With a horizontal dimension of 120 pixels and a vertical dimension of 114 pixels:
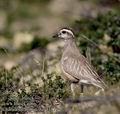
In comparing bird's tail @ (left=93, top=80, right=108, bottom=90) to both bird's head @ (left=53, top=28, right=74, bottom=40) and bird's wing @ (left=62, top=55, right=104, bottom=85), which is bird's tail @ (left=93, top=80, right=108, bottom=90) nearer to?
bird's wing @ (left=62, top=55, right=104, bottom=85)

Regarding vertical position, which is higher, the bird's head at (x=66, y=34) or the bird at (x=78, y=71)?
the bird's head at (x=66, y=34)

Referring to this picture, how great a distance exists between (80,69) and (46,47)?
19.7 feet

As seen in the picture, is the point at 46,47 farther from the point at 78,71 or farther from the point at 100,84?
the point at 100,84

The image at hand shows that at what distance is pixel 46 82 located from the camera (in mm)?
11469

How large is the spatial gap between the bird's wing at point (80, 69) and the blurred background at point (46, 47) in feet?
0.77

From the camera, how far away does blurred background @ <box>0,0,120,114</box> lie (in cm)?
1121

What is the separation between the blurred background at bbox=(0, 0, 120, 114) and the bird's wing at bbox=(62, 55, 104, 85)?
0.23 metres

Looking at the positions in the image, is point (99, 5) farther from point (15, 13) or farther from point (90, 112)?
point (90, 112)

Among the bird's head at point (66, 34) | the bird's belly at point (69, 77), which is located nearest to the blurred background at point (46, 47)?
the bird's belly at point (69, 77)

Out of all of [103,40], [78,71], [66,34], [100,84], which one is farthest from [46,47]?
[100,84]

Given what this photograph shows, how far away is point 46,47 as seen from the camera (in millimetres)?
17688

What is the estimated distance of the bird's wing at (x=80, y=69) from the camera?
37.7 feet

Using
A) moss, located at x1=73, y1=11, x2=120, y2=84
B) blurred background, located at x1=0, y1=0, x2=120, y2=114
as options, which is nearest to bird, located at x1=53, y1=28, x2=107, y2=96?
blurred background, located at x1=0, y1=0, x2=120, y2=114

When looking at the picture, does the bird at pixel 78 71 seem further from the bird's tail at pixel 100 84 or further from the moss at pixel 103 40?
the moss at pixel 103 40
